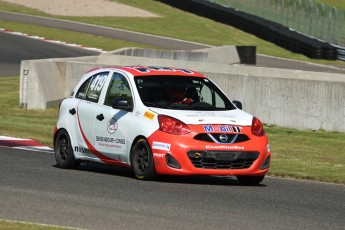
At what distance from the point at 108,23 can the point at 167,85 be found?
3908 cm

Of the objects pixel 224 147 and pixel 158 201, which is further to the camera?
pixel 224 147

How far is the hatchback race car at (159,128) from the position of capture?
42.2 feet

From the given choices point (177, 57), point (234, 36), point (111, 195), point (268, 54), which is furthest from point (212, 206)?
point (234, 36)

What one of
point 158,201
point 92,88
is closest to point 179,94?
point 92,88

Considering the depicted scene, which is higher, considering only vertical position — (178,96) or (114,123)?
(178,96)

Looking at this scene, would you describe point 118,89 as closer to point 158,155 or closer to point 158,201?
point 158,155

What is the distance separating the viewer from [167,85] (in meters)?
13.9

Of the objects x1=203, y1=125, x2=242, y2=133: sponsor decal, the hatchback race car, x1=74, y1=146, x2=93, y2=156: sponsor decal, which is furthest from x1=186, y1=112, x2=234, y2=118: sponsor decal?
x1=74, y1=146, x2=93, y2=156: sponsor decal

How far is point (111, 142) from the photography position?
13719mm

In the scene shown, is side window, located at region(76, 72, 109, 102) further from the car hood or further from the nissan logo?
the nissan logo

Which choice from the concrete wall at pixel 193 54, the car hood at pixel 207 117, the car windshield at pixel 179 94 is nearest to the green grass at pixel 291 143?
the car windshield at pixel 179 94

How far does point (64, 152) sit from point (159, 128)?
7.11ft

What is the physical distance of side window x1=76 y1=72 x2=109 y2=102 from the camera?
1434 centimetres

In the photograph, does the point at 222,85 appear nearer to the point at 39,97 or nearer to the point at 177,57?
the point at 39,97
